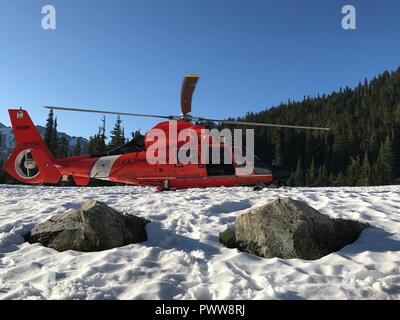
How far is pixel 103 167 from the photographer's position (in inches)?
594

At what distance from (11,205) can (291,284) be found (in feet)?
26.5

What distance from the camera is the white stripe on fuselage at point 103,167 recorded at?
1506 cm

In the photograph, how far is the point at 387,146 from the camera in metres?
87.9

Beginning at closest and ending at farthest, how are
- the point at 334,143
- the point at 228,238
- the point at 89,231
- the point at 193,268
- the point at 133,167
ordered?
the point at 193,268, the point at 89,231, the point at 228,238, the point at 133,167, the point at 334,143

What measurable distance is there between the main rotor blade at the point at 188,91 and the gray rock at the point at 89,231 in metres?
5.59

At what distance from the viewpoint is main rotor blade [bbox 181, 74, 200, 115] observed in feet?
36.6

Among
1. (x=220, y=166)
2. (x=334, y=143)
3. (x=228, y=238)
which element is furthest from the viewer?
(x=334, y=143)

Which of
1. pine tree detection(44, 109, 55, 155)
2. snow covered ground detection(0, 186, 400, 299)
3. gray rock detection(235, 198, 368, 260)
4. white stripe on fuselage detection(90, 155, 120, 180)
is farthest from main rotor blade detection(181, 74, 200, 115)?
pine tree detection(44, 109, 55, 155)

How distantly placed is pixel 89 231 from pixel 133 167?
841 centimetres

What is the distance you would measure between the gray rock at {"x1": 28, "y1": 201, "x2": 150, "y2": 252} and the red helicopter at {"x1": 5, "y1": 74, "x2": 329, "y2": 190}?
7.09 metres

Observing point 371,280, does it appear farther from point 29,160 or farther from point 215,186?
point 29,160

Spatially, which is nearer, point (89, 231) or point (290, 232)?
point (290, 232)

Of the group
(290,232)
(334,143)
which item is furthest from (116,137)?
(334,143)

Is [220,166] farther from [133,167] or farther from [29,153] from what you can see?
[29,153]
